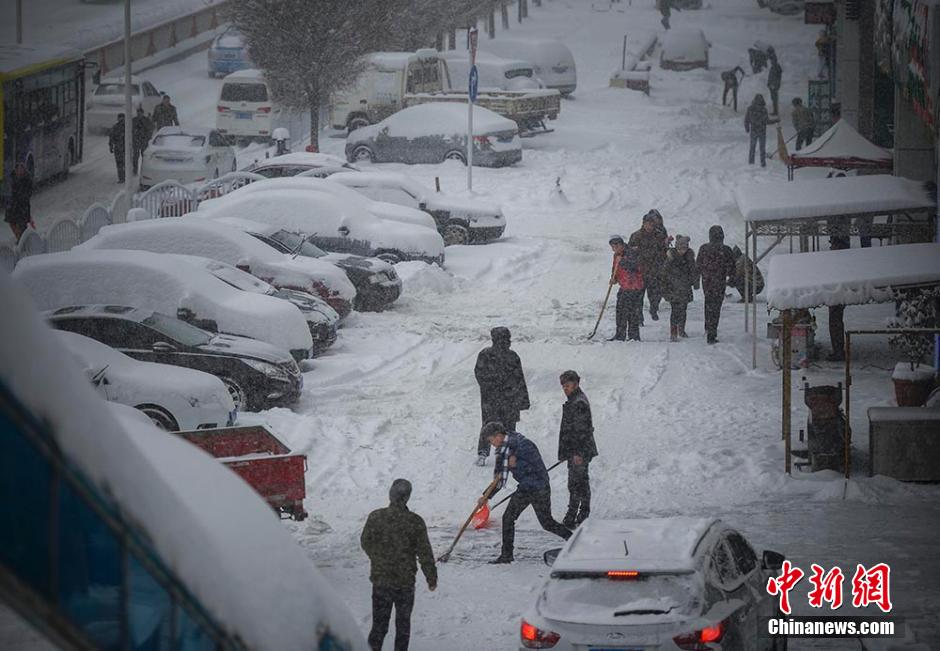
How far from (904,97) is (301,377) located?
12.2 metres

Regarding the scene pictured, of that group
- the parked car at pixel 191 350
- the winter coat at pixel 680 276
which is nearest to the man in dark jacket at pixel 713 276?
the winter coat at pixel 680 276

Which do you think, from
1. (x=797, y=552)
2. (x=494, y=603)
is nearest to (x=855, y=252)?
(x=797, y=552)

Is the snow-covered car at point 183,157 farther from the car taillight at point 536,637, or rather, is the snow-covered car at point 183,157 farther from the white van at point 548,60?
the car taillight at point 536,637

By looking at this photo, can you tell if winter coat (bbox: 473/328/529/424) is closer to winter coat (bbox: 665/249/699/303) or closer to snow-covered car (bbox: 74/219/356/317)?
winter coat (bbox: 665/249/699/303)

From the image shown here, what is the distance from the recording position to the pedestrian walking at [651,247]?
19.2 meters

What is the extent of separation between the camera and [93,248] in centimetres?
1847

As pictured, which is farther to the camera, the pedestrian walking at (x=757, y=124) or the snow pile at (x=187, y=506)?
the pedestrian walking at (x=757, y=124)

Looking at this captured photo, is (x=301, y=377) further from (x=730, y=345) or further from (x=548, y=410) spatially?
(x=730, y=345)

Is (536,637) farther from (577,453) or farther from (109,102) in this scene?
(109,102)

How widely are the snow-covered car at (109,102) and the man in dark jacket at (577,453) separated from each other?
94.7 ft

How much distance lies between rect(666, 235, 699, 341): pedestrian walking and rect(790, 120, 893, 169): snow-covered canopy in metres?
6.81

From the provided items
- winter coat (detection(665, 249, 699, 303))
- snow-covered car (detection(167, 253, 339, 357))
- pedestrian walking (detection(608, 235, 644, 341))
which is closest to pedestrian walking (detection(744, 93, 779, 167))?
winter coat (detection(665, 249, 699, 303))

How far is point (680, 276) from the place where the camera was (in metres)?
18.5

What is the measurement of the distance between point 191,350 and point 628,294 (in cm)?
618
